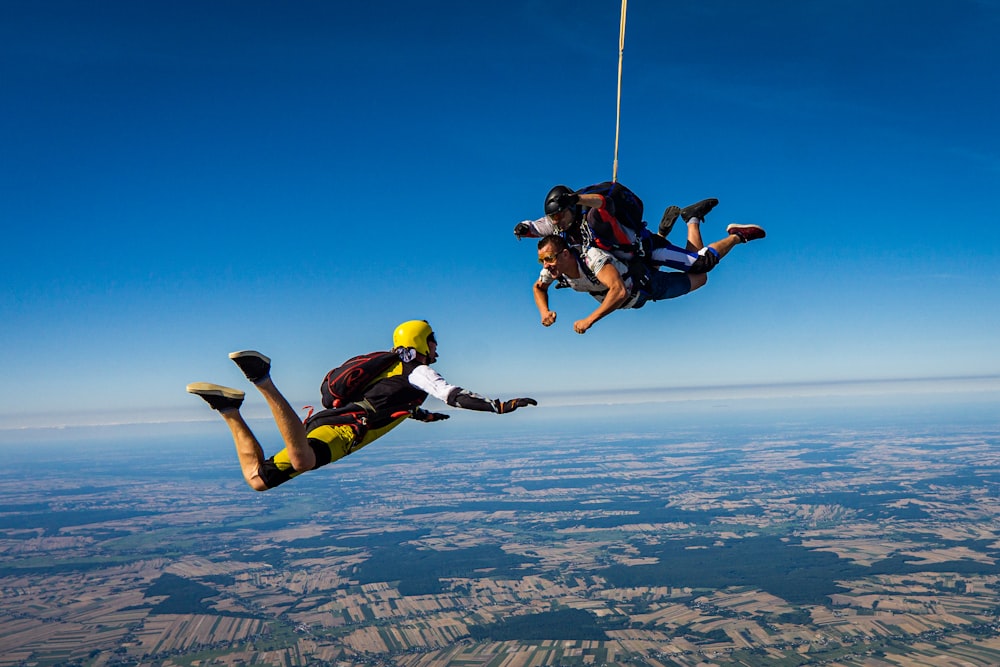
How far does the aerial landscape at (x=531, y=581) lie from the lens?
69188 mm

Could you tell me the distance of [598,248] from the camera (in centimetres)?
732

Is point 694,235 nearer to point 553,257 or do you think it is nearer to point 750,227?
point 750,227

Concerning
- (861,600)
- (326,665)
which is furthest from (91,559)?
(861,600)

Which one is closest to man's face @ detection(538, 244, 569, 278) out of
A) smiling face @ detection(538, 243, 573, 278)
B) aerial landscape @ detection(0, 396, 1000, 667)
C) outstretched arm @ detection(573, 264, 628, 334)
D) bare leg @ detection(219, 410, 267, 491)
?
smiling face @ detection(538, 243, 573, 278)

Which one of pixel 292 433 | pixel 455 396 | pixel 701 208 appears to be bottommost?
pixel 292 433

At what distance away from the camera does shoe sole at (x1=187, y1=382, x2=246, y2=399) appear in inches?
238

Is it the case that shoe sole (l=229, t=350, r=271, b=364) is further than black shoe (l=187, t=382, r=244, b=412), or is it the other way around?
black shoe (l=187, t=382, r=244, b=412)

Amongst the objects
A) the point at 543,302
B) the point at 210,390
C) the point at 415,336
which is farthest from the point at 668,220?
the point at 210,390

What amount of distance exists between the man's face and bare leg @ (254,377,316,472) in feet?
11.2

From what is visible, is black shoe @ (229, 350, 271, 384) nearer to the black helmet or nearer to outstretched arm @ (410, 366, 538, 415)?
outstretched arm @ (410, 366, 538, 415)

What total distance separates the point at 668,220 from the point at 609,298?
2506mm

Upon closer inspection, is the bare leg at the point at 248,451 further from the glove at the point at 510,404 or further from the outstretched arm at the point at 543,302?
the outstretched arm at the point at 543,302

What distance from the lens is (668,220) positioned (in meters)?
8.83

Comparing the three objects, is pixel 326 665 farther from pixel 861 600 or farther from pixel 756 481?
pixel 756 481
